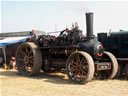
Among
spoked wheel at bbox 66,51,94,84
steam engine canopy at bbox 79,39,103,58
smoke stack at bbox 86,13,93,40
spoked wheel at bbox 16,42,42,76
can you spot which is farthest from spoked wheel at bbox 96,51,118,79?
spoked wheel at bbox 16,42,42,76

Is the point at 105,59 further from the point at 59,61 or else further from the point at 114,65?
the point at 59,61

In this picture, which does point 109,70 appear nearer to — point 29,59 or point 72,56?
point 72,56

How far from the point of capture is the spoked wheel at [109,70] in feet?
25.7

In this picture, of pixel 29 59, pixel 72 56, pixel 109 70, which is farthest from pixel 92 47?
pixel 29 59

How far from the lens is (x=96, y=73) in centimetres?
851

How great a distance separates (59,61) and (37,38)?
68.0 inches

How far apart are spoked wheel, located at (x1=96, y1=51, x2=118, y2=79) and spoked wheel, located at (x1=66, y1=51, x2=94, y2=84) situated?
4.44 ft

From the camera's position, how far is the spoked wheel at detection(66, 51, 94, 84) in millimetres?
6641

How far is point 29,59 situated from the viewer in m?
9.09

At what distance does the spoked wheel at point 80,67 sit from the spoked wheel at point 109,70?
53.3 inches

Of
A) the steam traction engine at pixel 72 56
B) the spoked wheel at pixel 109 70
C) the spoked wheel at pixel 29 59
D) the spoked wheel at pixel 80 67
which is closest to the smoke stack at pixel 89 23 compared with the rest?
the steam traction engine at pixel 72 56

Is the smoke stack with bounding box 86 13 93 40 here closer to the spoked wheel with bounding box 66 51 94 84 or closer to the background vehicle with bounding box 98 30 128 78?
the spoked wheel with bounding box 66 51 94 84

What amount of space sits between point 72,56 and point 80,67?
541mm

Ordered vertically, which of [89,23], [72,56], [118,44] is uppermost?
[89,23]
